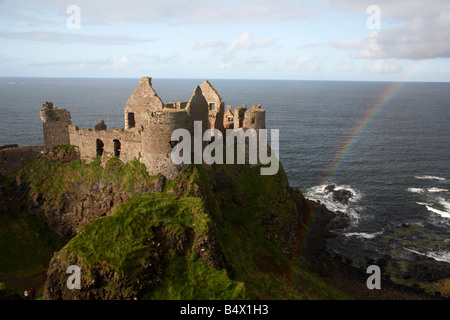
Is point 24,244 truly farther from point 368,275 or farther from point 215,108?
point 368,275

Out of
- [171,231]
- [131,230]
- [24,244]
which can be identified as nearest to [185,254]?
[171,231]

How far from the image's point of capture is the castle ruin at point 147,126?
3241cm

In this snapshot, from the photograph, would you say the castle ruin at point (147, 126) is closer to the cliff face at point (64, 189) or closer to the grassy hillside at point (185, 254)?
the cliff face at point (64, 189)

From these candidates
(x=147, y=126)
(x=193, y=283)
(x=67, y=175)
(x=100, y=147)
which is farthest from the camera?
(x=67, y=175)

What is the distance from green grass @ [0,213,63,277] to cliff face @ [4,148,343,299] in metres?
1.23

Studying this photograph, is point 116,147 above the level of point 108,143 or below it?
below

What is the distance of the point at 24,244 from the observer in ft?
122

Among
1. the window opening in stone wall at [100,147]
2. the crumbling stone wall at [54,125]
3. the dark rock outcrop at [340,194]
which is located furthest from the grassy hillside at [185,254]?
the dark rock outcrop at [340,194]

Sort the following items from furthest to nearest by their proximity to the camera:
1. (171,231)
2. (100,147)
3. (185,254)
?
(100,147)
(171,231)
(185,254)

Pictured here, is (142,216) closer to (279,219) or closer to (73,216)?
(73,216)

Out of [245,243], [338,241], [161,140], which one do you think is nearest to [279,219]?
[245,243]

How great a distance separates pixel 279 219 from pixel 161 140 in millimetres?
21713

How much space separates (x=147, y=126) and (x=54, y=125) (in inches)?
626
